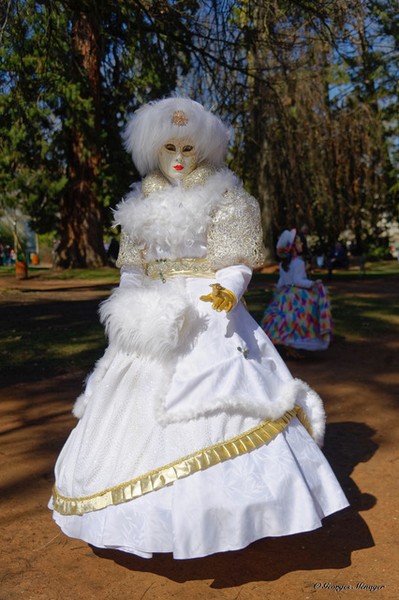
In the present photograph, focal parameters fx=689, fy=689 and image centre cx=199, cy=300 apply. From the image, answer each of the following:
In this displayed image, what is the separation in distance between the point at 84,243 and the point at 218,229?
65.2ft

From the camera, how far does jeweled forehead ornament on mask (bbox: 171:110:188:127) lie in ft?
12.2

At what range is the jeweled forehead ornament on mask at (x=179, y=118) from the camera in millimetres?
3732

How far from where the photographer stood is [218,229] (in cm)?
362

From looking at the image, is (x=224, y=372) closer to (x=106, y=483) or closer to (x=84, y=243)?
(x=106, y=483)

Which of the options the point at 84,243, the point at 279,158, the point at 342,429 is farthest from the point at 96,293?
the point at 342,429

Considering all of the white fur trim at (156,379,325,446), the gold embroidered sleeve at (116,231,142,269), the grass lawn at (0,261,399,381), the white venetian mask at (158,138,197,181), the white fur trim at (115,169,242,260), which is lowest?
the grass lawn at (0,261,399,381)

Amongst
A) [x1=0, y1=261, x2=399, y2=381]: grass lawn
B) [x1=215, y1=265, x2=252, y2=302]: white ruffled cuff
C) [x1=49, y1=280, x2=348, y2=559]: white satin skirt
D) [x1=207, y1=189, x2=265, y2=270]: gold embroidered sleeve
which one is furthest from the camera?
[x1=0, y1=261, x2=399, y2=381]: grass lawn

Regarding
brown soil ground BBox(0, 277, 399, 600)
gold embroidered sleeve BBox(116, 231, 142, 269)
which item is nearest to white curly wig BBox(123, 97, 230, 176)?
gold embroidered sleeve BBox(116, 231, 142, 269)

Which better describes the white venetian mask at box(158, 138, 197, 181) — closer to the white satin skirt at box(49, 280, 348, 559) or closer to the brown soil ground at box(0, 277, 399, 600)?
the white satin skirt at box(49, 280, 348, 559)

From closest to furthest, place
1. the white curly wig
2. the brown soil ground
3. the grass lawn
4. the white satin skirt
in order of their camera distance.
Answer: the white satin skirt
the brown soil ground
the white curly wig
the grass lawn

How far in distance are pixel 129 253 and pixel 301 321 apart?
4967 millimetres

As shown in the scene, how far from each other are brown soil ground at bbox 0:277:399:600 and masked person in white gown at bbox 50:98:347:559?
291 millimetres

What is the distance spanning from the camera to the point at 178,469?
10.1ft

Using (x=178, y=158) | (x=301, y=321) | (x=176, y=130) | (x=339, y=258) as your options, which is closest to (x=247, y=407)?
(x=178, y=158)
